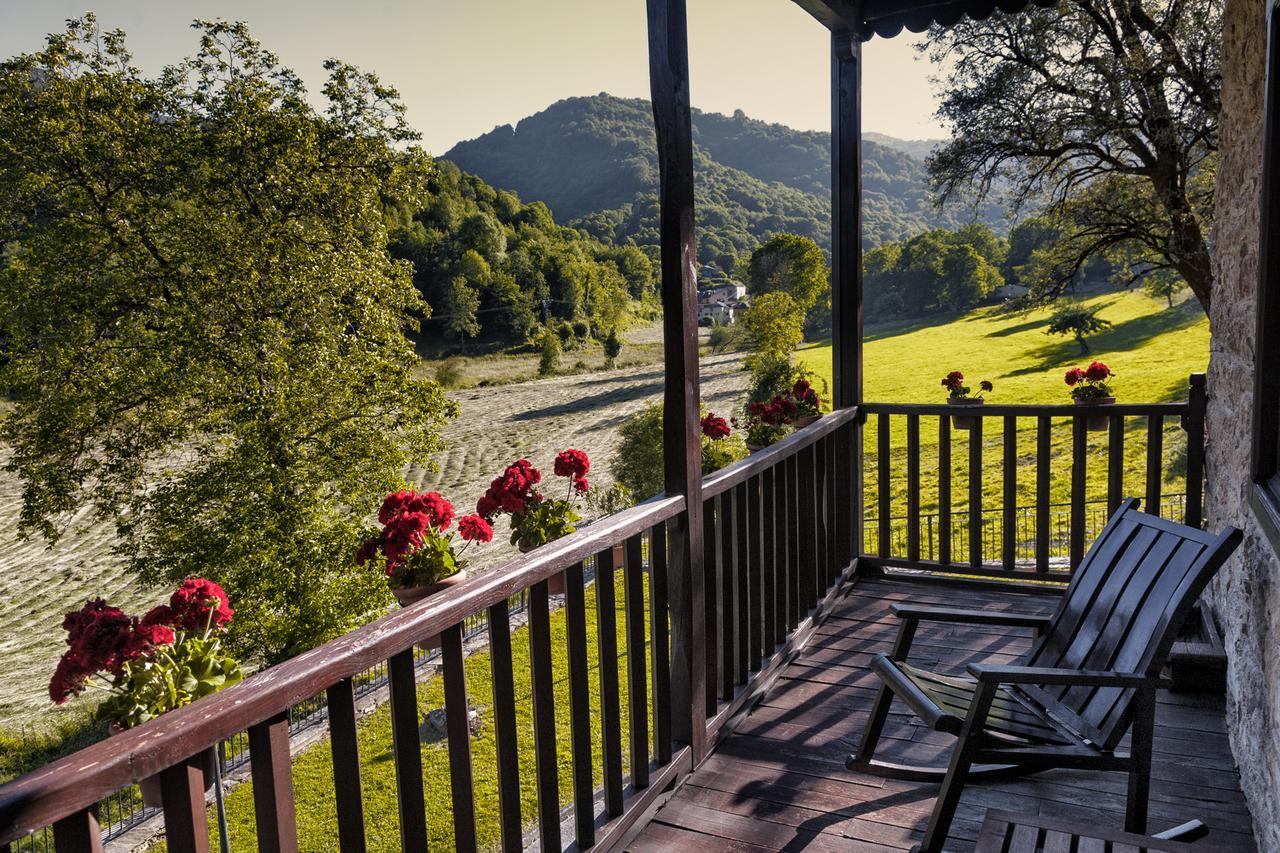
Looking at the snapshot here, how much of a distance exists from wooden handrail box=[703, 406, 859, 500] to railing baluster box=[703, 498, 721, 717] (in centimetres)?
6

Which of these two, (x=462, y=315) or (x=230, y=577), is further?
(x=462, y=315)

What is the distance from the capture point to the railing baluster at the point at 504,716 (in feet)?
5.31

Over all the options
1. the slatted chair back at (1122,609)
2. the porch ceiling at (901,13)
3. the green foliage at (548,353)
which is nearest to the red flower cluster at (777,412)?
the porch ceiling at (901,13)

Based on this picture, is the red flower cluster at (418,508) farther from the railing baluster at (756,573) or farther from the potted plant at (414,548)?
the railing baluster at (756,573)

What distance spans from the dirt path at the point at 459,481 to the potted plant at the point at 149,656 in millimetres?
16059

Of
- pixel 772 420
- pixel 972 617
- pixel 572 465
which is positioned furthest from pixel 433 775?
pixel 972 617

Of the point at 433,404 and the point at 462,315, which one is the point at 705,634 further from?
the point at 462,315

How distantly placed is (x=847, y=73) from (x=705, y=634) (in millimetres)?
2551

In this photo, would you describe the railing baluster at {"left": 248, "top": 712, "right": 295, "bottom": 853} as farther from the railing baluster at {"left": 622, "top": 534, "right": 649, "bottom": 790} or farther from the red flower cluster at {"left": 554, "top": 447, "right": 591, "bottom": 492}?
the red flower cluster at {"left": 554, "top": 447, "right": 591, "bottom": 492}

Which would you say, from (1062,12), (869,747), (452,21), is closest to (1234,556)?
Result: (869,747)

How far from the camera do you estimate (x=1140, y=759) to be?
6.12 feet

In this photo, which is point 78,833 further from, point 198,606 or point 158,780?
point 198,606

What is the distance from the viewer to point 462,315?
83.6ft

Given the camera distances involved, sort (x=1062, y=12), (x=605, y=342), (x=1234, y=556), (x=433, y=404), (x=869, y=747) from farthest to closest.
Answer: (x=605, y=342)
(x=433, y=404)
(x=1062, y=12)
(x=1234, y=556)
(x=869, y=747)
